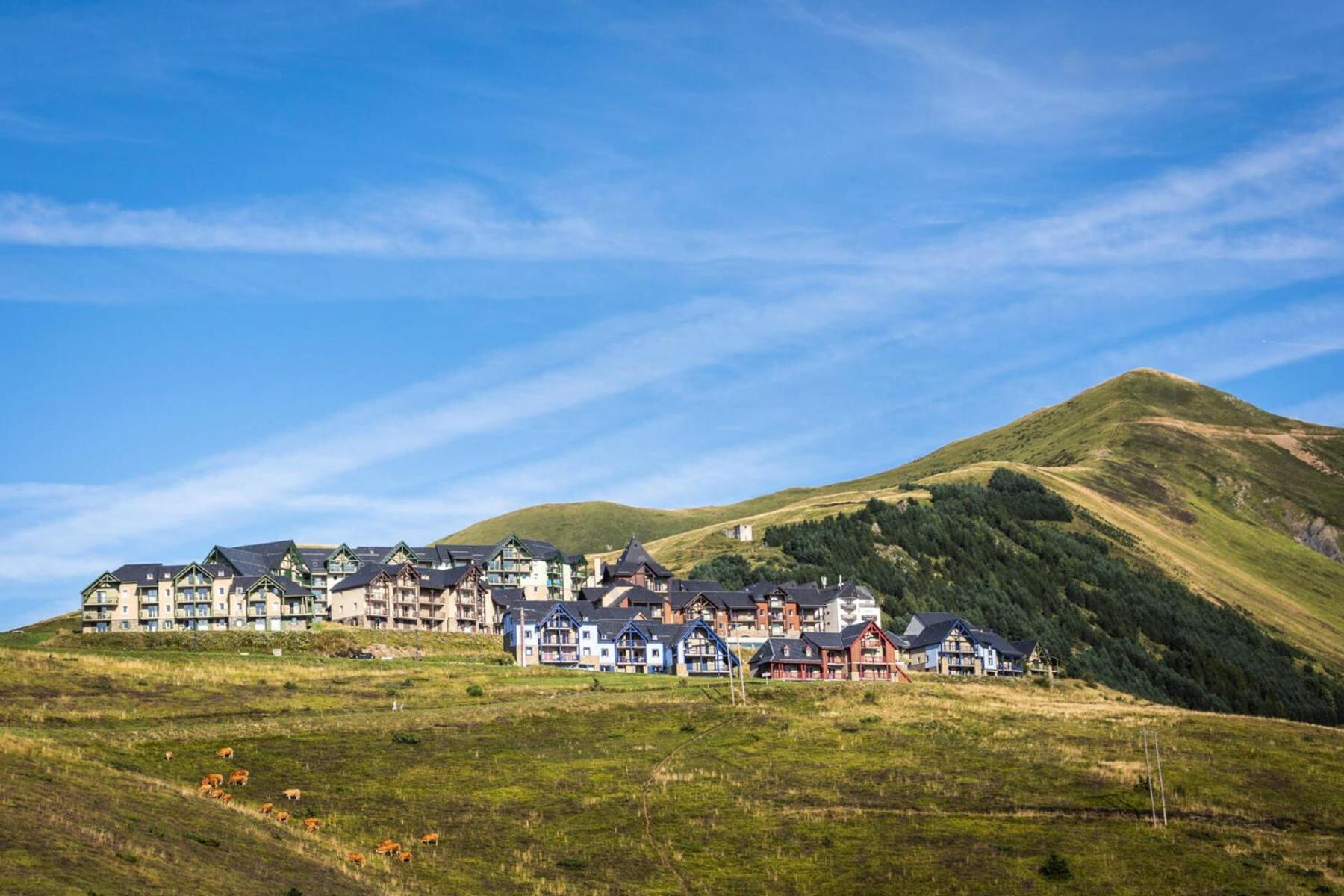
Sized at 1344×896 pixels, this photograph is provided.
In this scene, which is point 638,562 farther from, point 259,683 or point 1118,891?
point 1118,891

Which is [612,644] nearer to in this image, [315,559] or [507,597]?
[507,597]

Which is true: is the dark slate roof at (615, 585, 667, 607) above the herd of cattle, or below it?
above

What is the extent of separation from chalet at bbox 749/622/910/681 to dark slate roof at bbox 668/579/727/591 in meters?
→ 24.5

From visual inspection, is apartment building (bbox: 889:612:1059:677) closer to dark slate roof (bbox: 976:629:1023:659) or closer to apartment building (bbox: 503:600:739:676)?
dark slate roof (bbox: 976:629:1023:659)

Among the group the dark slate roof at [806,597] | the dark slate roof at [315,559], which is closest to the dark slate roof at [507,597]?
the dark slate roof at [315,559]

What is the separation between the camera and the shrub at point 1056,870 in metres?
72.4

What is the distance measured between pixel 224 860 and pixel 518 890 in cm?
1417

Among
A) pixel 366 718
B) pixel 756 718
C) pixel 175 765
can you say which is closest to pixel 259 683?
pixel 366 718

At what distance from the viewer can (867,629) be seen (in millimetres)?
162625

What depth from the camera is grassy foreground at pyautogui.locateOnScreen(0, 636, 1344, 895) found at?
6600cm

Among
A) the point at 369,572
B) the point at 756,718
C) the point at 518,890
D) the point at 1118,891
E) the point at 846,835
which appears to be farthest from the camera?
the point at 369,572

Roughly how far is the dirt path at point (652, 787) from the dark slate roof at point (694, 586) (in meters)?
72.9

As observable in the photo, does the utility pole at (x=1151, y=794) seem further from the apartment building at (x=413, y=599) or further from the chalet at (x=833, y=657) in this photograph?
the apartment building at (x=413, y=599)

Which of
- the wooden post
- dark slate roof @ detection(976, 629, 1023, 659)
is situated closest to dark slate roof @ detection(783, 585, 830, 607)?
dark slate roof @ detection(976, 629, 1023, 659)
